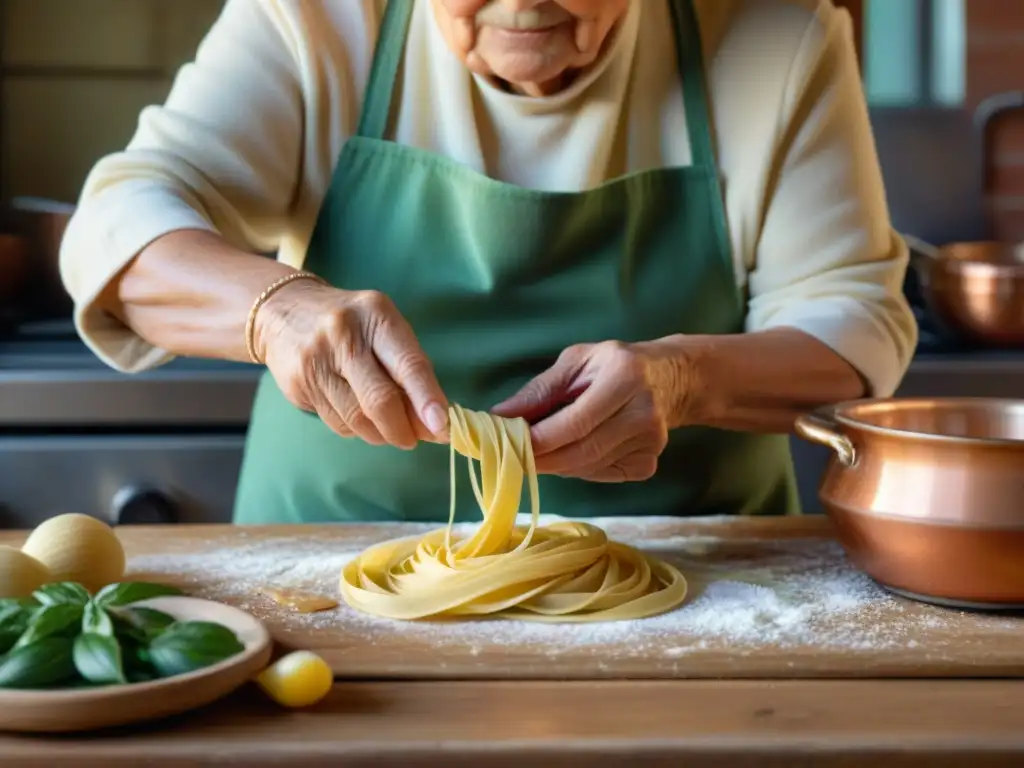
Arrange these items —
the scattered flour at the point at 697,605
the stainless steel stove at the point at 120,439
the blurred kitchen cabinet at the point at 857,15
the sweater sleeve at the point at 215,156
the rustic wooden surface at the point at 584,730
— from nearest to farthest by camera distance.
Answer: the rustic wooden surface at the point at 584,730
the scattered flour at the point at 697,605
the sweater sleeve at the point at 215,156
the stainless steel stove at the point at 120,439
the blurred kitchen cabinet at the point at 857,15

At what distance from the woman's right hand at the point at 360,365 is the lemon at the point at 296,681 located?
33 centimetres

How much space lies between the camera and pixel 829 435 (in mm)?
1116

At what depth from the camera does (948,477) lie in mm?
1026

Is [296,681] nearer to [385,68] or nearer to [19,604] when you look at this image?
[19,604]

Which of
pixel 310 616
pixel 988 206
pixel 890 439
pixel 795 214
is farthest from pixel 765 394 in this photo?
pixel 988 206

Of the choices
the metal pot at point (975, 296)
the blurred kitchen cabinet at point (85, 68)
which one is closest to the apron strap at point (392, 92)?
the metal pot at point (975, 296)

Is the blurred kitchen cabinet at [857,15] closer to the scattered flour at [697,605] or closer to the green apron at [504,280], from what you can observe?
the green apron at [504,280]

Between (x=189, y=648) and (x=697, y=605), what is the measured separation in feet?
1.51

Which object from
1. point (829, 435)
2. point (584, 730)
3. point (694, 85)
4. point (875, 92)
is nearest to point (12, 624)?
point (584, 730)

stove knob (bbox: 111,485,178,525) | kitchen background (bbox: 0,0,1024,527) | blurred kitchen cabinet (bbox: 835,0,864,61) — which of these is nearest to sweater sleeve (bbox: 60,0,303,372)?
stove knob (bbox: 111,485,178,525)

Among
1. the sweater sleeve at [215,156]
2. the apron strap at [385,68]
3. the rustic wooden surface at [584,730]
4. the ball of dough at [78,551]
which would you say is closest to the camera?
the rustic wooden surface at [584,730]

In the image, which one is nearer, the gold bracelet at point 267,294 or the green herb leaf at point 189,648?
the green herb leaf at point 189,648

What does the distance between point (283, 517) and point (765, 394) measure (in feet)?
2.03

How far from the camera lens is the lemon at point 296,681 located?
83cm
